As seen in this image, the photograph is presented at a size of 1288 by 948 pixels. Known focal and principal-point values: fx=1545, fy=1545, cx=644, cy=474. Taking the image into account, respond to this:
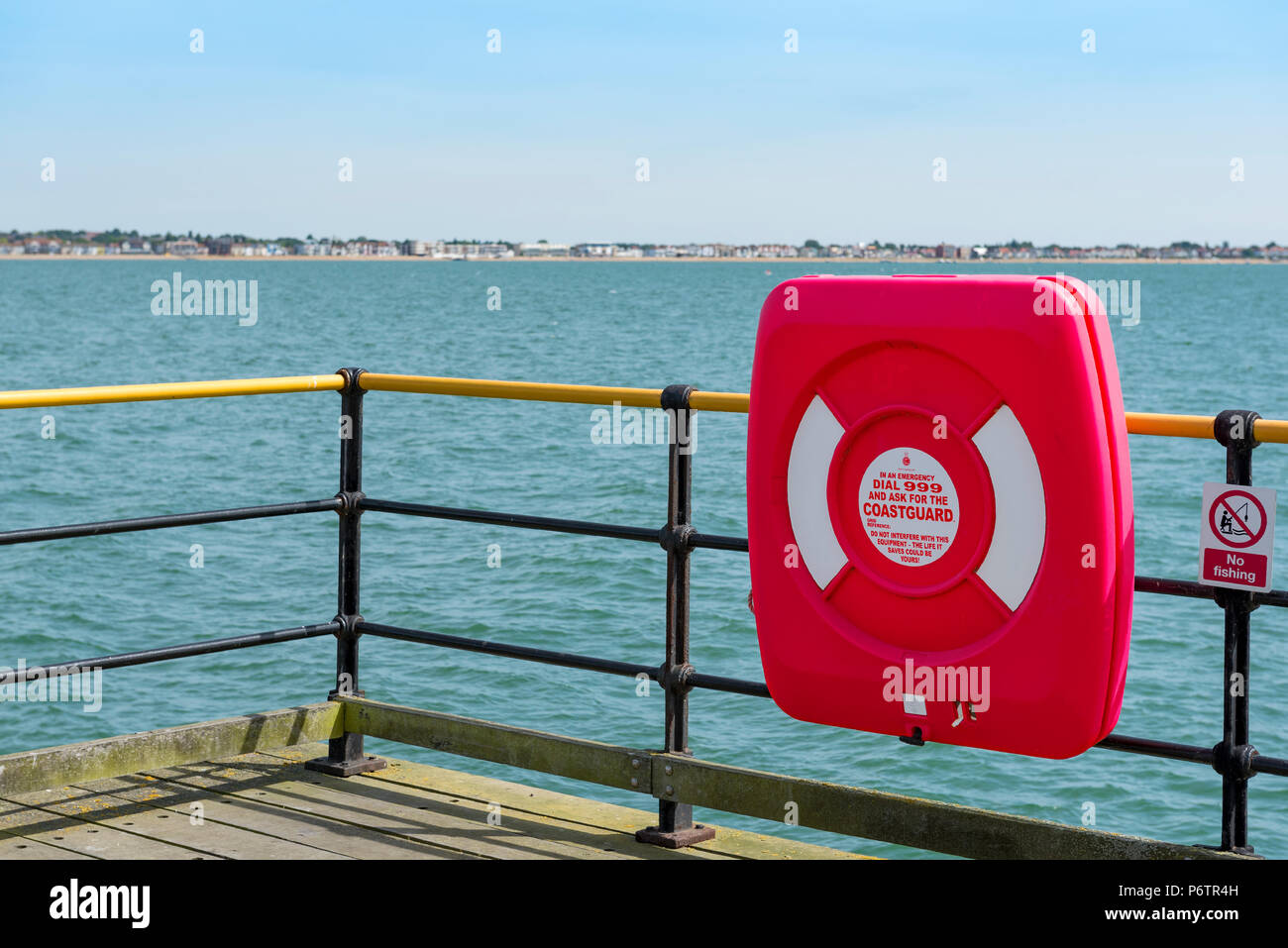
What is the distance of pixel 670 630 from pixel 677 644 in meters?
0.04

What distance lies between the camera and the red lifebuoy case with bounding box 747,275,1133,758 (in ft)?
8.20

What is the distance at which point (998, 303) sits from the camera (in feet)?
8.23

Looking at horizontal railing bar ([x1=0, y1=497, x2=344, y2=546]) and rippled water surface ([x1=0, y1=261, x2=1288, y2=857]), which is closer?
horizontal railing bar ([x1=0, y1=497, x2=344, y2=546])

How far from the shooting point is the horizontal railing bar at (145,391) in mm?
3367

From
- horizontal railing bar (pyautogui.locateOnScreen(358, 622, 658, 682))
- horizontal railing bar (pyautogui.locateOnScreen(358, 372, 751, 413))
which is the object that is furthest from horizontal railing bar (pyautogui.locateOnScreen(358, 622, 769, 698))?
horizontal railing bar (pyautogui.locateOnScreen(358, 372, 751, 413))

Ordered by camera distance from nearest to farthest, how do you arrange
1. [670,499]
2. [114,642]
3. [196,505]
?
[670,499] → [114,642] → [196,505]

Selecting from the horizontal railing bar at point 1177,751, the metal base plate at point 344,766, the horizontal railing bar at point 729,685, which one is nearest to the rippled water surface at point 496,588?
the metal base plate at point 344,766

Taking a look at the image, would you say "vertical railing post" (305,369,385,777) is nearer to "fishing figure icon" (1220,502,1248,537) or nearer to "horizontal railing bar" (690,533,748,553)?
"horizontal railing bar" (690,533,748,553)

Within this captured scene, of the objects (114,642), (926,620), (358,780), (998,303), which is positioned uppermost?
(998,303)

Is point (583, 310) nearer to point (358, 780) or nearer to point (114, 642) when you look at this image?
point (114, 642)

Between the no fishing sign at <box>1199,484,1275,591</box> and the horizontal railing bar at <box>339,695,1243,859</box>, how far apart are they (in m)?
0.51

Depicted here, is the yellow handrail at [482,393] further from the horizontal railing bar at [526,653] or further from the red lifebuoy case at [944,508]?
the horizontal railing bar at [526,653]
